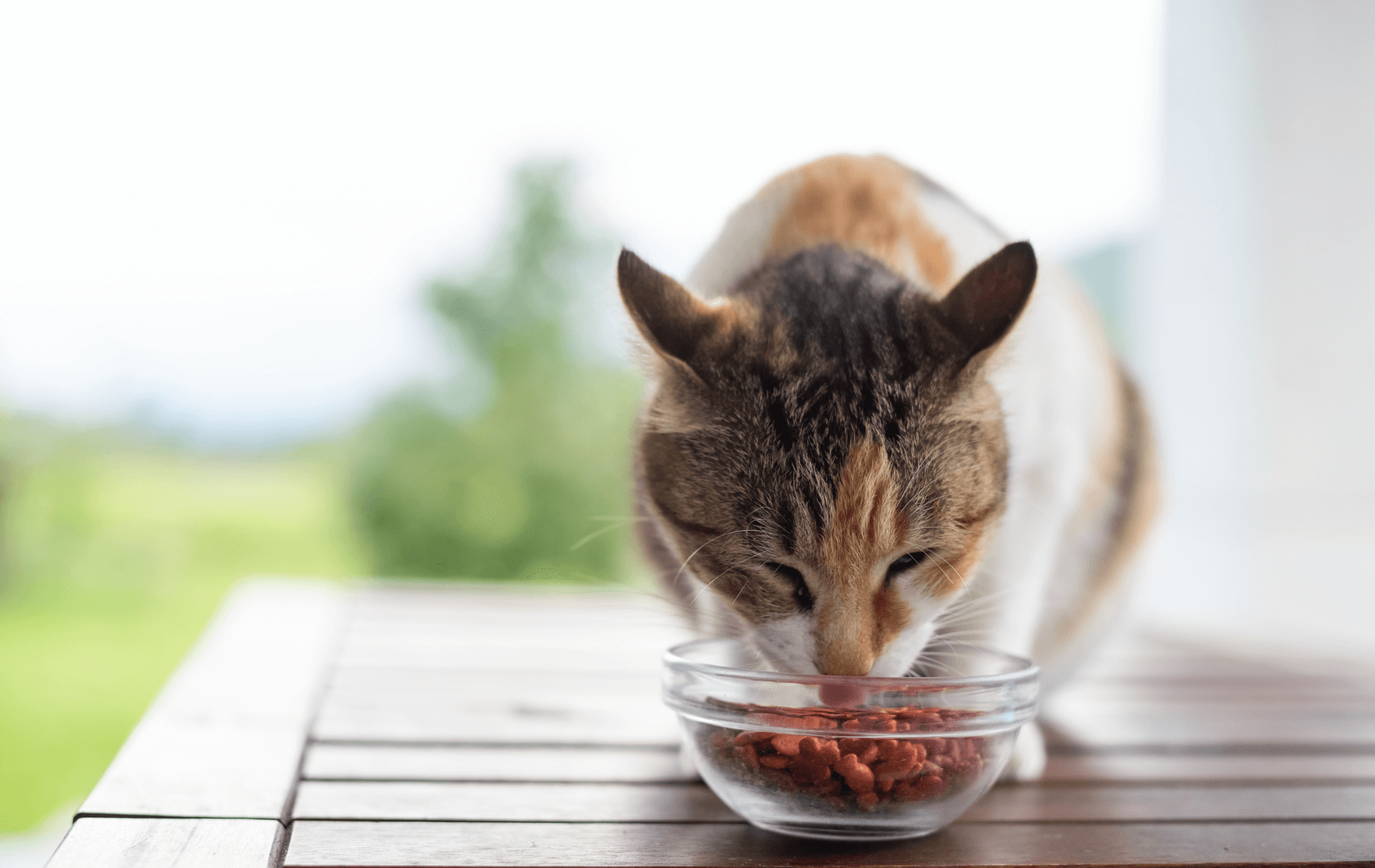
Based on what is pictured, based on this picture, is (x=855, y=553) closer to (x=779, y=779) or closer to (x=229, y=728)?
(x=779, y=779)

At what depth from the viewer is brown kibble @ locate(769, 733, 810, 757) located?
37.3 inches

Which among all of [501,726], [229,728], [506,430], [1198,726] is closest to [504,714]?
[501,726]

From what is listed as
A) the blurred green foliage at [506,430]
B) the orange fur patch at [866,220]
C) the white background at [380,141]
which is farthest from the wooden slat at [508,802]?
the blurred green foliage at [506,430]

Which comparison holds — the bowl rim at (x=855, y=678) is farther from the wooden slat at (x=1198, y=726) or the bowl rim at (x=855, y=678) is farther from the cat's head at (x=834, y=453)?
the wooden slat at (x=1198, y=726)

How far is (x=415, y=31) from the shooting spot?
4.25m

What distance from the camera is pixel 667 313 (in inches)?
42.2

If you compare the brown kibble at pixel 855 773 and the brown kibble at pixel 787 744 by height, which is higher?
the brown kibble at pixel 787 744

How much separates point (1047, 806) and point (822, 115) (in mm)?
3188

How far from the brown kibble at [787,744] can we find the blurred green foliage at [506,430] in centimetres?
353

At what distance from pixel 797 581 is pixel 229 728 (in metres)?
0.76

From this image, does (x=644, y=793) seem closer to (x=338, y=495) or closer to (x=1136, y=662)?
(x=1136, y=662)

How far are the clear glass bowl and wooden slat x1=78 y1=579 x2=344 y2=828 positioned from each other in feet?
1.43

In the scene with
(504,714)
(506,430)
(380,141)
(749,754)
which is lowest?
(506,430)

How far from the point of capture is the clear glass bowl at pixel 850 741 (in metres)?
0.93
